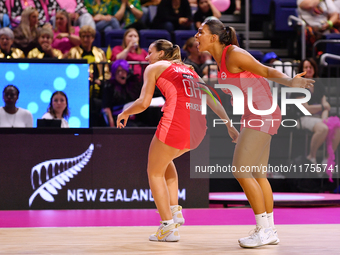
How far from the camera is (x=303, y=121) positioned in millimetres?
6520

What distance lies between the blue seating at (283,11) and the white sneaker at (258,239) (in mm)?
6675

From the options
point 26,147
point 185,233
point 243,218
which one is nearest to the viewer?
point 185,233

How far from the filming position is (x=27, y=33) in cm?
673

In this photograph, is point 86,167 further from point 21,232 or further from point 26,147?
point 21,232

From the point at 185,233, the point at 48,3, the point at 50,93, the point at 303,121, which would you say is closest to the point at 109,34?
the point at 48,3

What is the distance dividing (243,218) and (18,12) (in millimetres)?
5411

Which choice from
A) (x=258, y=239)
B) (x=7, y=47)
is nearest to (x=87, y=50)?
(x=7, y=47)

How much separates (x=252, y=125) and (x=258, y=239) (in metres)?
0.74

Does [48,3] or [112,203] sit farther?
[48,3]

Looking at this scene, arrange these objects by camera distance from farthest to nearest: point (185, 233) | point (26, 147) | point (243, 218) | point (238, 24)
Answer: point (238, 24) < point (26, 147) < point (243, 218) < point (185, 233)

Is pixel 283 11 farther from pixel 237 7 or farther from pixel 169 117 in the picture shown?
pixel 169 117

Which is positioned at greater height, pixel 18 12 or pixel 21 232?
pixel 18 12

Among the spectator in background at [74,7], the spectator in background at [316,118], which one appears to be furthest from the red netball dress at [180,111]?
the spectator in background at [74,7]

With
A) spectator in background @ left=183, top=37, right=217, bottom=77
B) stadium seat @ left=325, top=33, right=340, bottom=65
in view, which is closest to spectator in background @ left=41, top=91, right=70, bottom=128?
spectator in background @ left=183, top=37, right=217, bottom=77
